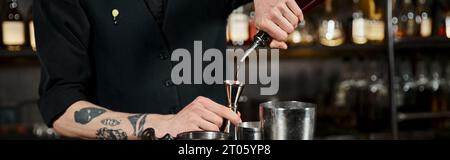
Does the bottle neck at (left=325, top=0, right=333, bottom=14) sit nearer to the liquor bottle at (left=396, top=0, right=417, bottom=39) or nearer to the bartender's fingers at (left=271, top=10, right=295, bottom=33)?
the liquor bottle at (left=396, top=0, right=417, bottom=39)

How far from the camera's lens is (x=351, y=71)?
10.6ft

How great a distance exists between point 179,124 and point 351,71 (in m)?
2.10

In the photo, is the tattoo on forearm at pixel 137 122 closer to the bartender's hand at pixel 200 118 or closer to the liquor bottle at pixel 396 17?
the bartender's hand at pixel 200 118

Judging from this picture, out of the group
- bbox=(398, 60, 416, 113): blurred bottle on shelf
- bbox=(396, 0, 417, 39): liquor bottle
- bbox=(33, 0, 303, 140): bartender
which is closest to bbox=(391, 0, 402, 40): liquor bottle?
bbox=(396, 0, 417, 39): liquor bottle

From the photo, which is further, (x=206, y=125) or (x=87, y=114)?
(x=87, y=114)

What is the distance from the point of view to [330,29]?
3107 millimetres

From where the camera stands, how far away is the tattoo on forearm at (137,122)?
4.86 ft

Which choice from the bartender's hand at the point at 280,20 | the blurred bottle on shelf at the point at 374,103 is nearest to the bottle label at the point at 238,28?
the blurred bottle on shelf at the point at 374,103

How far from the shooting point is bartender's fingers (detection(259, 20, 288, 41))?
1.34 meters

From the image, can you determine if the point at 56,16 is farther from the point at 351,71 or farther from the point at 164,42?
the point at 351,71

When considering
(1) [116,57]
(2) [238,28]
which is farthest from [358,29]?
(1) [116,57]

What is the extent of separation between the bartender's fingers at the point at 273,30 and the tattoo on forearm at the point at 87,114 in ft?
1.70

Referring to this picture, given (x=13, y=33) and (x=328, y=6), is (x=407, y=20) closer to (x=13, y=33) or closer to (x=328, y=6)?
(x=328, y=6)

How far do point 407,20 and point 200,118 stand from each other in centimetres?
222
